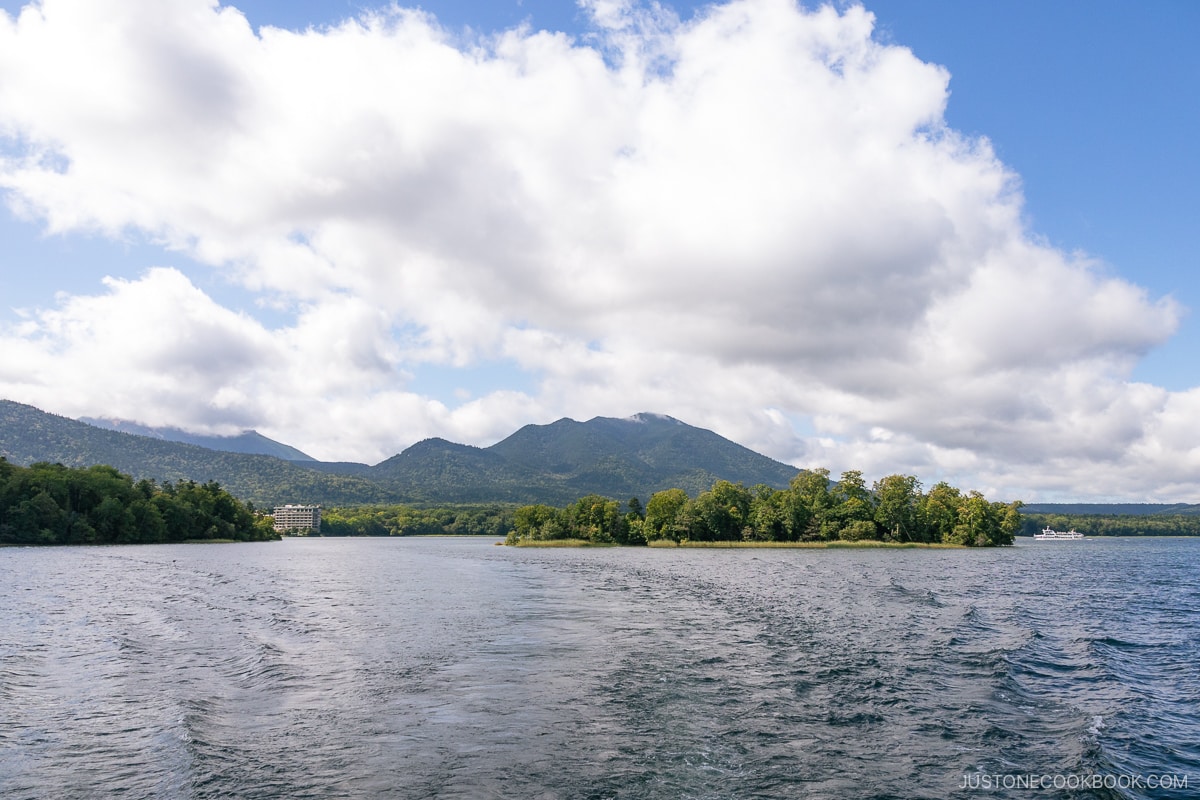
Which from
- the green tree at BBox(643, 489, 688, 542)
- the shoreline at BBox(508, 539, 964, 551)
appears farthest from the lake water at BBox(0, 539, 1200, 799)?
the green tree at BBox(643, 489, 688, 542)

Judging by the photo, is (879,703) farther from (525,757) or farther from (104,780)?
(104,780)

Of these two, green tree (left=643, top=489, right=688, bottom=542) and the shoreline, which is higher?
green tree (left=643, top=489, right=688, bottom=542)

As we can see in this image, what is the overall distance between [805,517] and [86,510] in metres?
173

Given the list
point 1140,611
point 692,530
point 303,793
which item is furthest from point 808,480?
point 303,793

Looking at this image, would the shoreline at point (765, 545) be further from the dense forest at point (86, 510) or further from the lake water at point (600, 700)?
the lake water at point (600, 700)

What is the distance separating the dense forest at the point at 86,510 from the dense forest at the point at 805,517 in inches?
3456

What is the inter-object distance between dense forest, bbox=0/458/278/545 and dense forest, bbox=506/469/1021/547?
87.8 meters

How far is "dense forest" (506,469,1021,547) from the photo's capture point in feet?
562

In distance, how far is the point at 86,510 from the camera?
16588cm

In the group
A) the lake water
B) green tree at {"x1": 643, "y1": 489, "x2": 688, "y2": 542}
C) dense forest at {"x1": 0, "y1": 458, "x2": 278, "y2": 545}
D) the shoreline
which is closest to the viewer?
the lake water

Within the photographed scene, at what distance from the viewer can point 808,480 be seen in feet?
603

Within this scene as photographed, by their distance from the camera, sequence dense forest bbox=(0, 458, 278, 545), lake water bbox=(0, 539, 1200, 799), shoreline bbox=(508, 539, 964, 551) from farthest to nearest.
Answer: shoreline bbox=(508, 539, 964, 551) < dense forest bbox=(0, 458, 278, 545) < lake water bbox=(0, 539, 1200, 799)

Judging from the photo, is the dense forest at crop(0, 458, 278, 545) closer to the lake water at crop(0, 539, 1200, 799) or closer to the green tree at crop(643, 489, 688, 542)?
the green tree at crop(643, 489, 688, 542)

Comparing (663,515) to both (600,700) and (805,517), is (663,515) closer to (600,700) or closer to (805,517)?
(805,517)
